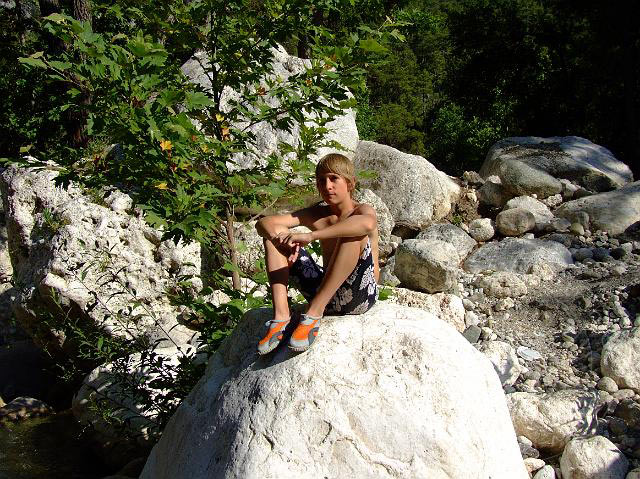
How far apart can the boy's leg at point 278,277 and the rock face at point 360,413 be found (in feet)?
0.74

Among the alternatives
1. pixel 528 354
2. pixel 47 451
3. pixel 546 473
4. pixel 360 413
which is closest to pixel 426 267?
pixel 528 354

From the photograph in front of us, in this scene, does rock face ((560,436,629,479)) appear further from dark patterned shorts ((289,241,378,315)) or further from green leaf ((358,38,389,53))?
green leaf ((358,38,389,53))

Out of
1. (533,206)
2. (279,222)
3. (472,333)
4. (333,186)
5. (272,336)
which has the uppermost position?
(333,186)

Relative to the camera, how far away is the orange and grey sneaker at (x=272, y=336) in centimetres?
310

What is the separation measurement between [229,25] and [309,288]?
5.63ft

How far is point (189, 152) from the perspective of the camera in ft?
11.4

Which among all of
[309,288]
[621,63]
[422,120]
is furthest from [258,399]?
[422,120]

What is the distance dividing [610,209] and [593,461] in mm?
5943

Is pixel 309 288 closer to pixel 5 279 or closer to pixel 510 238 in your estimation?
pixel 510 238

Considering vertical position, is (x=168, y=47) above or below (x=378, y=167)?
above

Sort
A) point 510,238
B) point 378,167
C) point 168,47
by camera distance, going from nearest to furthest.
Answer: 1. point 168,47
2. point 510,238
3. point 378,167

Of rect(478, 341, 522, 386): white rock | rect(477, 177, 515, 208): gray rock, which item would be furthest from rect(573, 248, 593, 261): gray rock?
rect(478, 341, 522, 386): white rock

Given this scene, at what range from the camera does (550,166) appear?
11.1m

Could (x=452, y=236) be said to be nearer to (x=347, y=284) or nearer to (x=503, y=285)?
(x=503, y=285)
